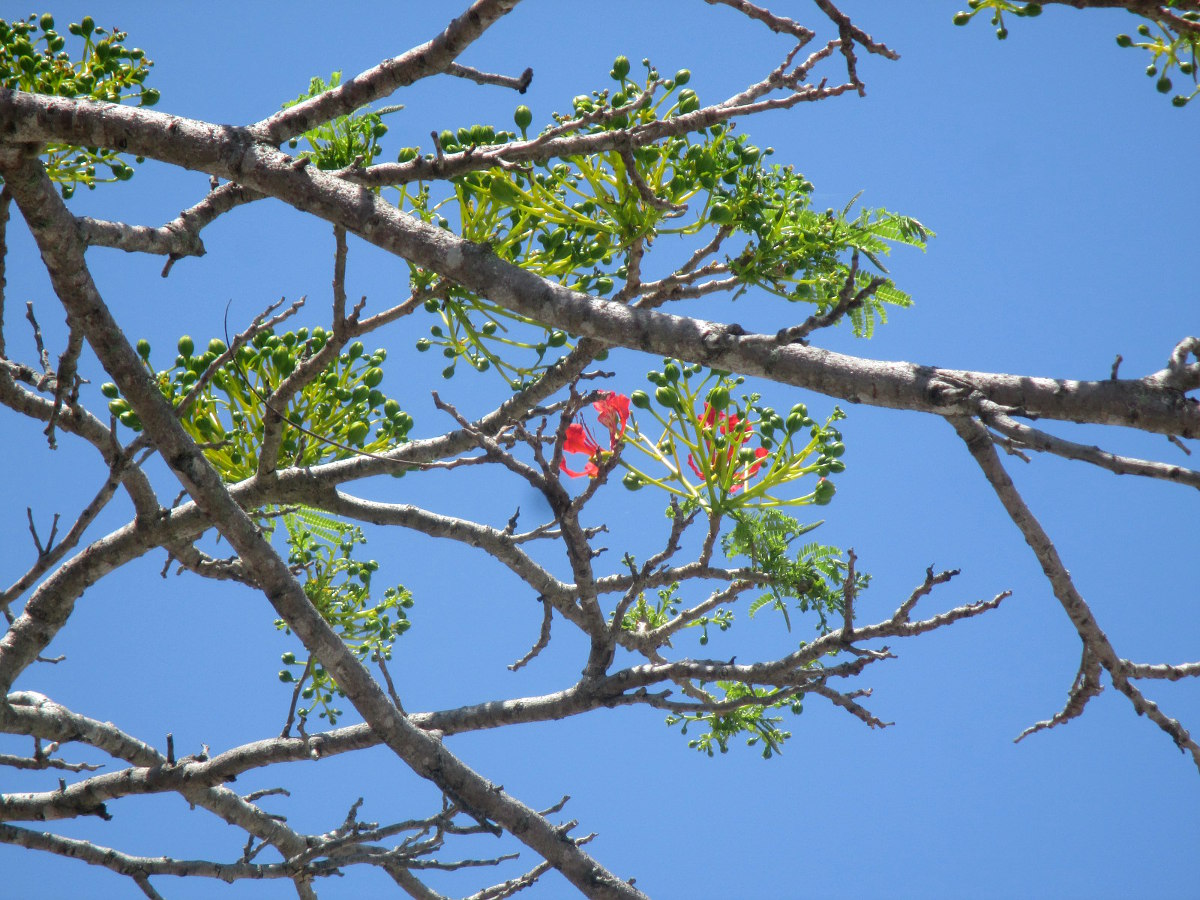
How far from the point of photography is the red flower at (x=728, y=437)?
3.21 meters

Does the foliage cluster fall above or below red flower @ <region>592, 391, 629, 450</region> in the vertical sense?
above

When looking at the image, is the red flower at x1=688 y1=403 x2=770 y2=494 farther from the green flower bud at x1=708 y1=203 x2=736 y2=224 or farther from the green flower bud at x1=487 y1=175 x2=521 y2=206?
the green flower bud at x1=487 y1=175 x2=521 y2=206

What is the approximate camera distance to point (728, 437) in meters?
3.21

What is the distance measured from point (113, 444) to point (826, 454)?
2333mm

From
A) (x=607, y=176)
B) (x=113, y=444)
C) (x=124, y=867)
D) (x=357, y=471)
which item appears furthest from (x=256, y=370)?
(x=124, y=867)

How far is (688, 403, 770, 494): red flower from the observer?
10.5 ft

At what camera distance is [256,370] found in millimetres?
3719

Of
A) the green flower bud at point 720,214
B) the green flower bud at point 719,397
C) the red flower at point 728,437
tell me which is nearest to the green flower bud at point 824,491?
the red flower at point 728,437

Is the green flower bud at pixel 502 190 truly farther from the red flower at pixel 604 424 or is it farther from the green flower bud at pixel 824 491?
the green flower bud at pixel 824 491

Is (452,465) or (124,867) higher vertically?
(452,465)

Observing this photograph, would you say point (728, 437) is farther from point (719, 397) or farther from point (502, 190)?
point (502, 190)

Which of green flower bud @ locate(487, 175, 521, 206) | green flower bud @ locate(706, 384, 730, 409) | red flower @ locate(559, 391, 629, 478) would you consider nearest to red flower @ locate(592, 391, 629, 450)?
red flower @ locate(559, 391, 629, 478)

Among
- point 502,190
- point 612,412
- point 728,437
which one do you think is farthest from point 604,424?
point 502,190

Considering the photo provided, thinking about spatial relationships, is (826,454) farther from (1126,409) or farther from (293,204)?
(293,204)
